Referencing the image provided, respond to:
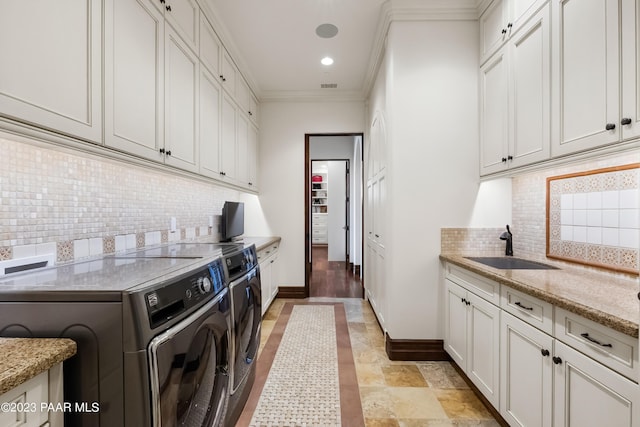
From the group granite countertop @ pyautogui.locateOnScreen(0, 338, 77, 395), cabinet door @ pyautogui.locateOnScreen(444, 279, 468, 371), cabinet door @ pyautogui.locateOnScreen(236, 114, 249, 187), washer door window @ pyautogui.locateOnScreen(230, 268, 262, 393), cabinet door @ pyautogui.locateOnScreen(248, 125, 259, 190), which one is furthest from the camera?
cabinet door @ pyautogui.locateOnScreen(248, 125, 259, 190)

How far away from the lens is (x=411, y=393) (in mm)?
2049

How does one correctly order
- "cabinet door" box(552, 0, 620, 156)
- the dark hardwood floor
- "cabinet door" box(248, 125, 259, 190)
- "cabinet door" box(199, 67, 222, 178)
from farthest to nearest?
the dark hardwood floor < "cabinet door" box(248, 125, 259, 190) < "cabinet door" box(199, 67, 222, 178) < "cabinet door" box(552, 0, 620, 156)

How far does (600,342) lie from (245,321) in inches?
62.6

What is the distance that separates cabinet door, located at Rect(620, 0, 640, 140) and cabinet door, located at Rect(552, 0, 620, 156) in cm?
3

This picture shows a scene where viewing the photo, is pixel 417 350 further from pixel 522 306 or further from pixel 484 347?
pixel 522 306

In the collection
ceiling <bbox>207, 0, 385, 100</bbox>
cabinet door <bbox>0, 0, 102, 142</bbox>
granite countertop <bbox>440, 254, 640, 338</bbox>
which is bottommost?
granite countertop <bbox>440, 254, 640, 338</bbox>

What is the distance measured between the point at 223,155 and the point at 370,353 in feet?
7.33

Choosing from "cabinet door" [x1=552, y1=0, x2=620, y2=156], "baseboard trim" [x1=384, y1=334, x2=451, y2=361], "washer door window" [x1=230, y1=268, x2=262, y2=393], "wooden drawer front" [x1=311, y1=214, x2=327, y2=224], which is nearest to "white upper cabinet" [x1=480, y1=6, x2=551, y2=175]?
"cabinet door" [x1=552, y1=0, x2=620, y2=156]

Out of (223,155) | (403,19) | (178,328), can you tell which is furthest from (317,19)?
(178,328)

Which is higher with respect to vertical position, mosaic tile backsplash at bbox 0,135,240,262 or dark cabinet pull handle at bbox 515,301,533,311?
mosaic tile backsplash at bbox 0,135,240,262

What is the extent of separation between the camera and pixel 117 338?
81cm

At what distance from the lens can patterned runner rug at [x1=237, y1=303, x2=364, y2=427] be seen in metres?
1.81

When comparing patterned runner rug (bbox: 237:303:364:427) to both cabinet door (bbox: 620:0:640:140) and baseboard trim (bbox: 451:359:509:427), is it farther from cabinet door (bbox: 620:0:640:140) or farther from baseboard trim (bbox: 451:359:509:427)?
cabinet door (bbox: 620:0:640:140)

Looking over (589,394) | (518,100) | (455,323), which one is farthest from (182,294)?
(518,100)
